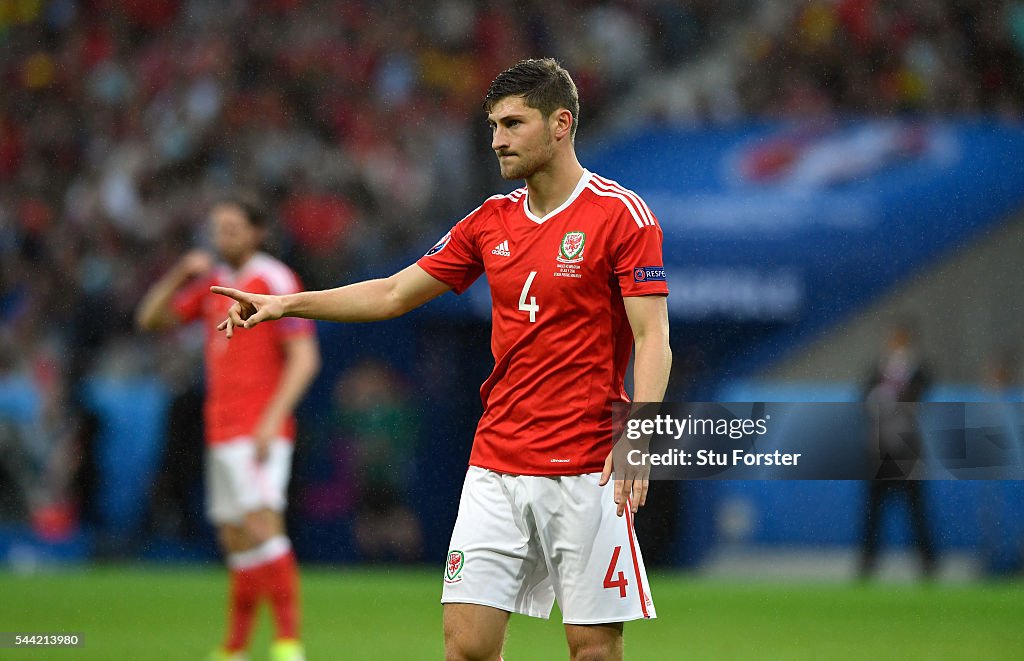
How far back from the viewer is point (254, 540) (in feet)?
23.8

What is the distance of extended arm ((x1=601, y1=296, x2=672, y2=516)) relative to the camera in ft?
14.3

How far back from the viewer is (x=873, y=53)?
14977 mm

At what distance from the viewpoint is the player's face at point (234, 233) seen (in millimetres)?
7418

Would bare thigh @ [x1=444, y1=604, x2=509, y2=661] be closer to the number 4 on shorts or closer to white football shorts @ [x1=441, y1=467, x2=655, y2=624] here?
white football shorts @ [x1=441, y1=467, x2=655, y2=624]

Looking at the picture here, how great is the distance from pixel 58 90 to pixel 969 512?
37.1ft

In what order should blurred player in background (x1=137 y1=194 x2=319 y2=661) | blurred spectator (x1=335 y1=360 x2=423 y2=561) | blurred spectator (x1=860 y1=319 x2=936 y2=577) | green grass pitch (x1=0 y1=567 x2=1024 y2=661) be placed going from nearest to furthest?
blurred player in background (x1=137 y1=194 x2=319 y2=661), green grass pitch (x1=0 y1=567 x2=1024 y2=661), blurred spectator (x1=860 y1=319 x2=936 y2=577), blurred spectator (x1=335 y1=360 x2=423 y2=561)

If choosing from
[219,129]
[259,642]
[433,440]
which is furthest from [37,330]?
[259,642]

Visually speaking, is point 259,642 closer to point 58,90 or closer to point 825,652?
point 825,652

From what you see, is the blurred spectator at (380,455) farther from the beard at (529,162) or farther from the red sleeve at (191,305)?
the beard at (529,162)

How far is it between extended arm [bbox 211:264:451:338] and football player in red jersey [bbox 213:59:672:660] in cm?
2

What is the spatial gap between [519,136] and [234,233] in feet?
10.6

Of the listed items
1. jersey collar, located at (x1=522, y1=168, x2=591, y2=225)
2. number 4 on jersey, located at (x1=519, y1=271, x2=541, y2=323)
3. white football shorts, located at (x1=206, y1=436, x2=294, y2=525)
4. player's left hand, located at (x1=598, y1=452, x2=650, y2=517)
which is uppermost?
jersey collar, located at (x1=522, y1=168, x2=591, y2=225)

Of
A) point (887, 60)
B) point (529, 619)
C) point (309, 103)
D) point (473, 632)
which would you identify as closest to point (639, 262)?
point (473, 632)

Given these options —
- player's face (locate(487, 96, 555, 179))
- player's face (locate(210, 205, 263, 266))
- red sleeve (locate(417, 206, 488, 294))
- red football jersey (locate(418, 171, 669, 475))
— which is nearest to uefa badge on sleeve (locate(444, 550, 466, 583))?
red football jersey (locate(418, 171, 669, 475))
